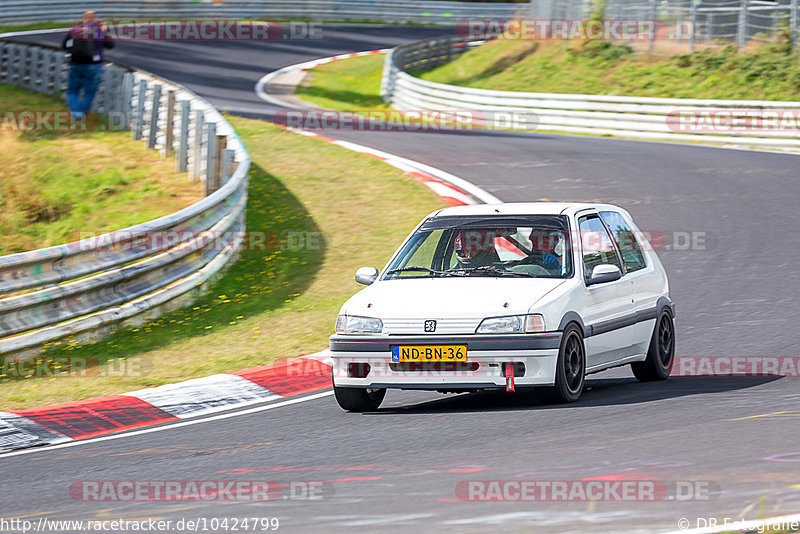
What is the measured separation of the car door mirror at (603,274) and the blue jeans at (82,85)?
16147 millimetres

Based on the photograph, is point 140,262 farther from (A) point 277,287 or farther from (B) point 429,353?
(B) point 429,353

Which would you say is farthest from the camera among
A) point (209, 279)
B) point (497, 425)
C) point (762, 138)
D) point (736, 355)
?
point (762, 138)

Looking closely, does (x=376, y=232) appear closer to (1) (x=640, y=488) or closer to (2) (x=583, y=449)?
(2) (x=583, y=449)

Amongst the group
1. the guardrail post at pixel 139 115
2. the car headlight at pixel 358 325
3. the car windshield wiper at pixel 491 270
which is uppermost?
the car windshield wiper at pixel 491 270

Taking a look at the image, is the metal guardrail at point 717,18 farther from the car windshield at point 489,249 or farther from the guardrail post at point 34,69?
the car windshield at point 489,249

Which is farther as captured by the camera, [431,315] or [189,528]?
[431,315]

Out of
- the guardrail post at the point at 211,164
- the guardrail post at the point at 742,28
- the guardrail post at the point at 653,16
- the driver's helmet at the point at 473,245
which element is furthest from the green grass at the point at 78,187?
the guardrail post at the point at 742,28

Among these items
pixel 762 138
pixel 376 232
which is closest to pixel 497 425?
pixel 376 232

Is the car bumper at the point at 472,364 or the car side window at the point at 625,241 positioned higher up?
the car side window at the point at 625,241

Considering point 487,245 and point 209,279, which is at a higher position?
point 487,245

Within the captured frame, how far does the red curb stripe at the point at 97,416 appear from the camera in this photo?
8625 millimetres

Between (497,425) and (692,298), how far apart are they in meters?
4.98

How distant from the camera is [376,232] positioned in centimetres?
1534

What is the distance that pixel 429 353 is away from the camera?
780 cm
